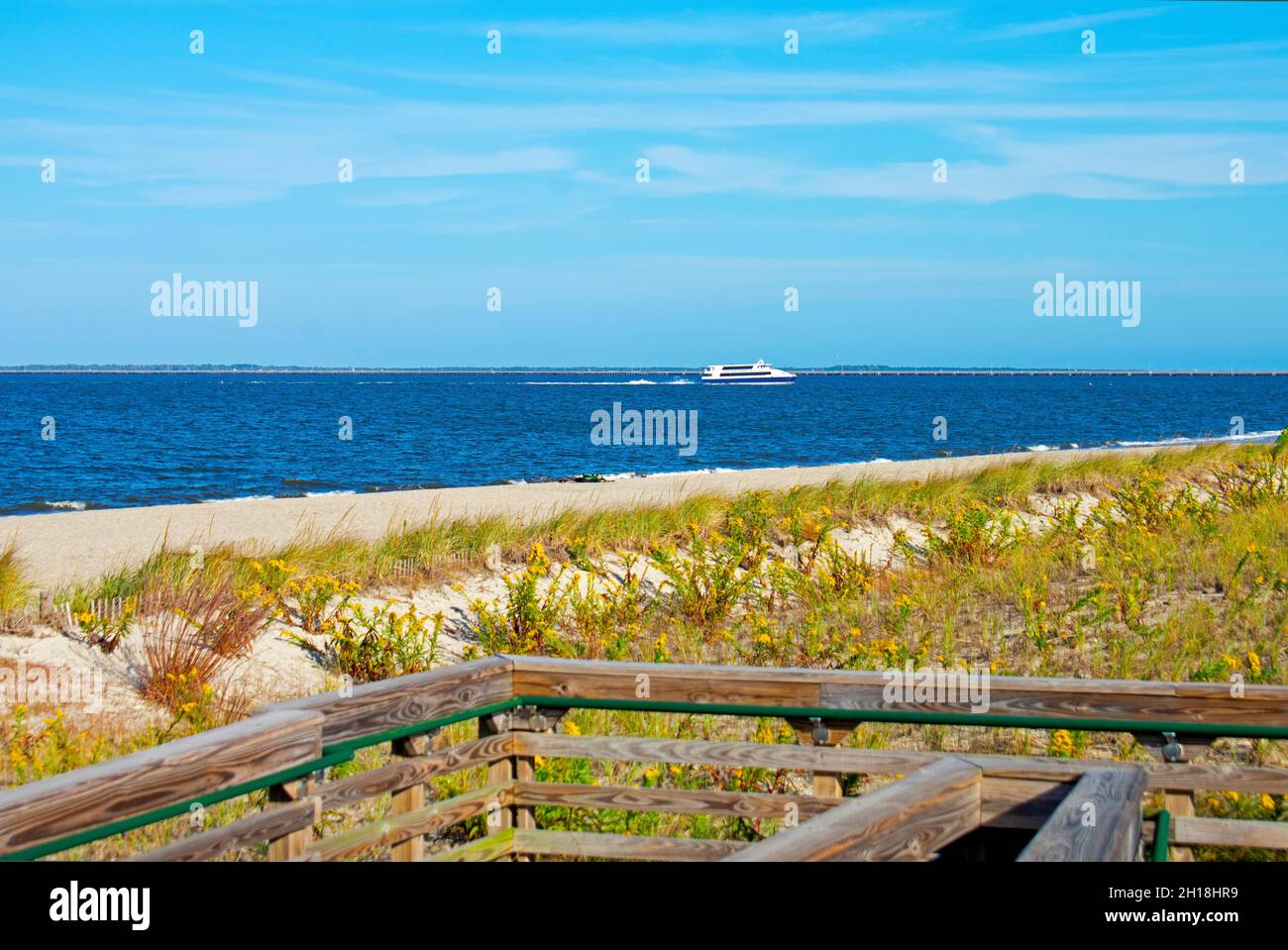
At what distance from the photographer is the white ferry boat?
164m

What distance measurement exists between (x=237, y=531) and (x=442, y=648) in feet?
23.5

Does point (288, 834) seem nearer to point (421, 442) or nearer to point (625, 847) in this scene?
point (625, 847)

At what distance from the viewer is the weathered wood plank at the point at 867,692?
397 cm

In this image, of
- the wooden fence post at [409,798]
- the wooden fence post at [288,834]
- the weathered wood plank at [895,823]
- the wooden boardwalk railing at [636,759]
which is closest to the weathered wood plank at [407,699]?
the wooden boardwalk railing at [636,759]

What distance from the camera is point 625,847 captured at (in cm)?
402

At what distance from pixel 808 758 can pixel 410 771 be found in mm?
1299

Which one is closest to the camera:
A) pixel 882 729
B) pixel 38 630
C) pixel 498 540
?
pixel 882 729

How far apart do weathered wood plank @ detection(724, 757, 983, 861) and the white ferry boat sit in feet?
530

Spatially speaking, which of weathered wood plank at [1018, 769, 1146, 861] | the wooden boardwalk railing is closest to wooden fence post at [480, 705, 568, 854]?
the wooden boardwalk railing

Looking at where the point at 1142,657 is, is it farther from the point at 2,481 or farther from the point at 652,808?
the point at 2,481

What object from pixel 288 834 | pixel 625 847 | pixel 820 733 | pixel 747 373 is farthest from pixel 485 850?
pixel 747 373

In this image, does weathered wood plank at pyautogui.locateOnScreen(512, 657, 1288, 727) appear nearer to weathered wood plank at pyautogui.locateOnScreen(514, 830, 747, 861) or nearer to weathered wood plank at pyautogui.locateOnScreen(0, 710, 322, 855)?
weathered wood plank at pyautogui.locateOnScreen(514, 830, 747, 861)

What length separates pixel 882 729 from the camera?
231 inches
